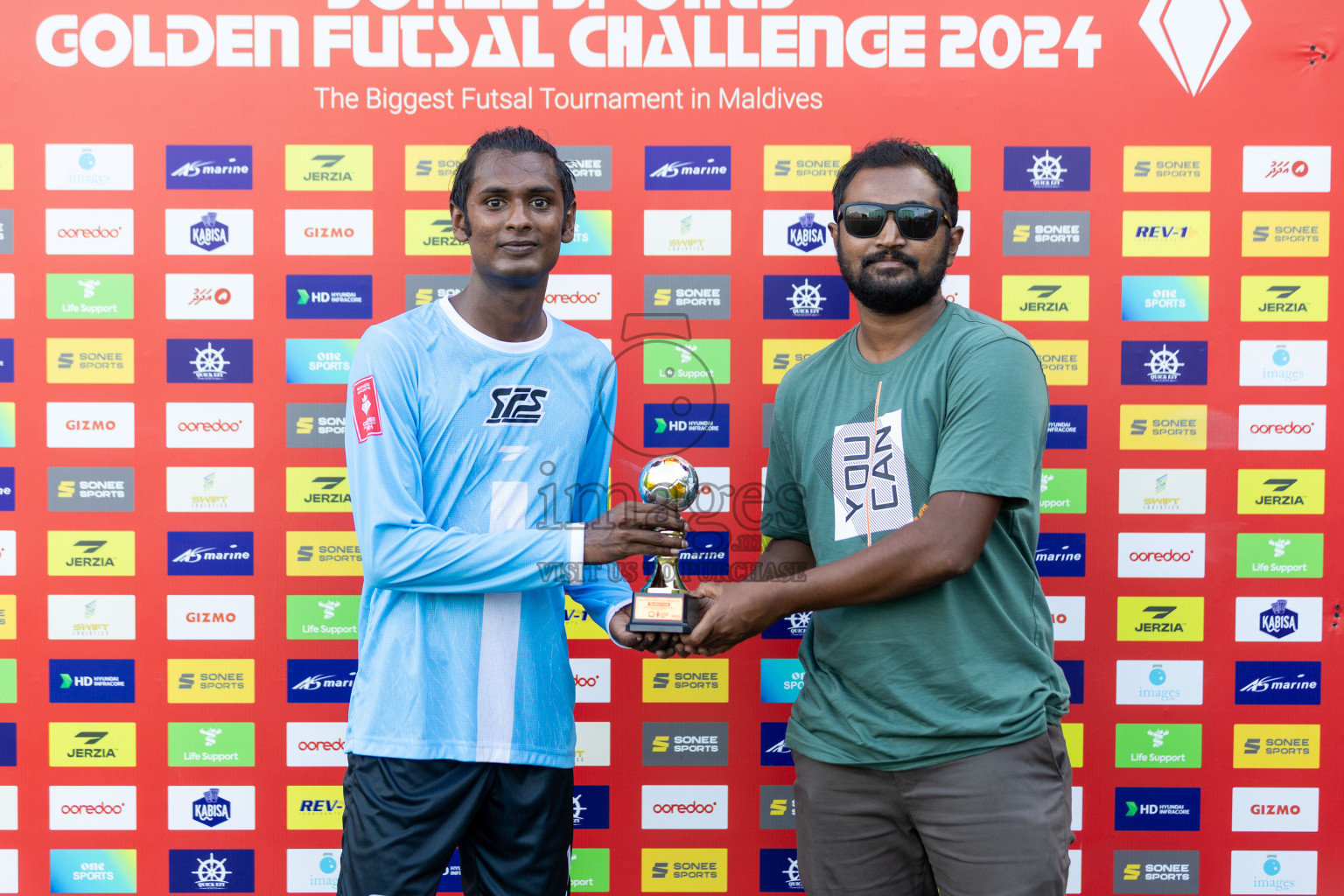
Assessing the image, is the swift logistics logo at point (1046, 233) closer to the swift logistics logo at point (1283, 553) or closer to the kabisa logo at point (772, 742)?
the swift logistics logo at point (1283, 553)

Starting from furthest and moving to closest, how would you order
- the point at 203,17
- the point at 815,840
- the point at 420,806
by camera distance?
the point at 203,17, the point at 815,840, the point at 420,806

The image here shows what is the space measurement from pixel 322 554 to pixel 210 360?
0.71 m

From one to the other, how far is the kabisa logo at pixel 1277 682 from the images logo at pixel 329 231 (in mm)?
3082

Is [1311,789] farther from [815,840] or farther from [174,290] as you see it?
[174,290]

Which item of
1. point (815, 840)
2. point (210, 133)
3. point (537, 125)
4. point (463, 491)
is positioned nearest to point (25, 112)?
point (210, 133)

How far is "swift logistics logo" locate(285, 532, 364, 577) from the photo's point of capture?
2.82 meters

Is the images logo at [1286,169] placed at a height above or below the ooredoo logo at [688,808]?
above

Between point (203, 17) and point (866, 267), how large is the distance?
2.25 metres

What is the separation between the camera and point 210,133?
9.07 ft

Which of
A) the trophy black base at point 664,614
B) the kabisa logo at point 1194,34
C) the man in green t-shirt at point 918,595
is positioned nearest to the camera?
the man in green t-shirt at point 918,595

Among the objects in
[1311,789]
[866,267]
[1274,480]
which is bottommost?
[1311,789]

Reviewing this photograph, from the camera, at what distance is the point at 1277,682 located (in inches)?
112

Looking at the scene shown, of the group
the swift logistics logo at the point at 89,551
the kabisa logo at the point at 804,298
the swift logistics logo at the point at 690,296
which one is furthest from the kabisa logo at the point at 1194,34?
the swift logistics logo at the point at 89,551

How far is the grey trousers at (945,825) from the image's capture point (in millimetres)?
1857
